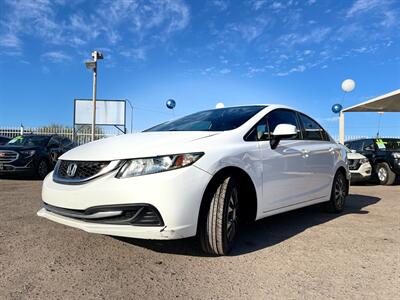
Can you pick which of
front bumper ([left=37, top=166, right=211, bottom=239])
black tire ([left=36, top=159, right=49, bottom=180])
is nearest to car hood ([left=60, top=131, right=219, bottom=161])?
front bumper ([left=37, top=166, right=211, bottom=239])

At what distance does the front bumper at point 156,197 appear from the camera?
284 cm

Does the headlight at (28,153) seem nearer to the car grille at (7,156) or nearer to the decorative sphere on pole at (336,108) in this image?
the car grille at (7,156)

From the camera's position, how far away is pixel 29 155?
10.1 meters

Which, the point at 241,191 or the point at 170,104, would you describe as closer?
the point at 241,191

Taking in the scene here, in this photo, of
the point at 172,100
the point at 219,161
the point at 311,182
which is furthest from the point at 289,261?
the point at 172,100

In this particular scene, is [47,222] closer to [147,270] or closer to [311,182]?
[147,270]

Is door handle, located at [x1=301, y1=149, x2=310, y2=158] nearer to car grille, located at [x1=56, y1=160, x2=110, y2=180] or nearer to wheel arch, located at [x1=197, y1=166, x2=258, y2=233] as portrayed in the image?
wheel arch, located at [x1=197, y1=166, x2=258, y2=233]

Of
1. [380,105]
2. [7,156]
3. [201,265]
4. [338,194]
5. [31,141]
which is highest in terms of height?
[380,105]

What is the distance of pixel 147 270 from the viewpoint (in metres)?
2.95

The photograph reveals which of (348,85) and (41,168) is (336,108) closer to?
(348,85)

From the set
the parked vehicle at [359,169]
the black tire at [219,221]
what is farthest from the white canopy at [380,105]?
the black tire at [219,221]

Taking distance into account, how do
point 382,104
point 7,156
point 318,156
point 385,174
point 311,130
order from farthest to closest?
point 382,104, point 385,174, point 7,156, point 311,130, point 318,156

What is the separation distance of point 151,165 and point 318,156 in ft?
9.07

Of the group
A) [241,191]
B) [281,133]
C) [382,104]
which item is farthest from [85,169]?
[382,104]
